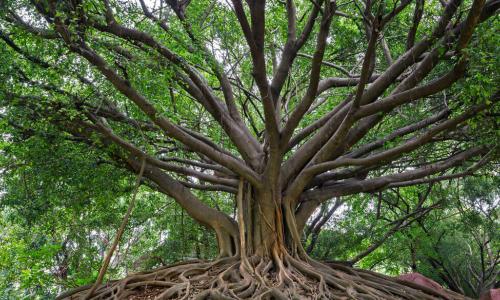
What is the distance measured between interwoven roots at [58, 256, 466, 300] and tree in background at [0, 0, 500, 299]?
0.02 m

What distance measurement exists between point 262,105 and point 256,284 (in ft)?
7.02

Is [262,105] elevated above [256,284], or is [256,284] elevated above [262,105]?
[262,105]

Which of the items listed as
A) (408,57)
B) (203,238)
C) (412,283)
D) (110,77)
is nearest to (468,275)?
(412,283)

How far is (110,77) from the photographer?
159 inches

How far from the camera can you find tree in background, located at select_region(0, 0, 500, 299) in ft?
12.7

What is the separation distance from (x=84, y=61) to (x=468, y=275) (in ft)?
31.4

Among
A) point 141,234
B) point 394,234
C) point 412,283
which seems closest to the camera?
point 412,283

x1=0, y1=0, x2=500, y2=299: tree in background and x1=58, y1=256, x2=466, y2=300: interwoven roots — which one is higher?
x1=0, y1=0, x2=500, y2=299: tree in background

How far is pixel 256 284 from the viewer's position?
4453 millimetres

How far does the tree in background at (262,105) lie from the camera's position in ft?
12.7

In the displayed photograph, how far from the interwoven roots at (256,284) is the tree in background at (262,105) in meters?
0.02

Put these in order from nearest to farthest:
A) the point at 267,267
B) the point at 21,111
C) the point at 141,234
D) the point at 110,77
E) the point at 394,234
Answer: the point at 110,77
the point at 21,111
the point at 267,267
the point at 394,234
the point at 141,234

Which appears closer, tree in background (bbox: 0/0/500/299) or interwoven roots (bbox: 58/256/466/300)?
tree in background (bbox: 0/0/500/299)

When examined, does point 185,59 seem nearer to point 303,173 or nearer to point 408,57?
point 303,173
